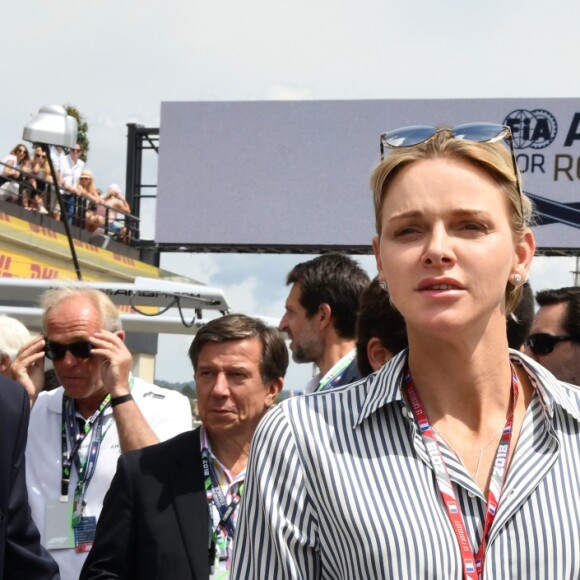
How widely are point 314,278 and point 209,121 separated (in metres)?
19.2

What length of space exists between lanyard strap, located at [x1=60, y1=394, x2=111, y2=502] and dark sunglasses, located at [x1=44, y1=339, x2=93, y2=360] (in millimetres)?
187

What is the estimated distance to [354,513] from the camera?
159cm

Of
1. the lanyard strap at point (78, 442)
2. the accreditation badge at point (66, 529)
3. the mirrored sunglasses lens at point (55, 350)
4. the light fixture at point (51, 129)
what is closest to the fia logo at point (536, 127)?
the light fixture at point (51, 129)

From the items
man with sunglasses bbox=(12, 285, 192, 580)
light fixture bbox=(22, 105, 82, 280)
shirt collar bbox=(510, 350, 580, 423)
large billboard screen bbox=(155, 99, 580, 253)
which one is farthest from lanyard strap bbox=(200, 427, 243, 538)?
→ large billboard screen bbox=(155, 99, 580, 253)

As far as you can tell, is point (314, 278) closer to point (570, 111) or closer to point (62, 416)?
point (62, 416)

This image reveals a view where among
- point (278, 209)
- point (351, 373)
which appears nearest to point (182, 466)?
point (351, 373)

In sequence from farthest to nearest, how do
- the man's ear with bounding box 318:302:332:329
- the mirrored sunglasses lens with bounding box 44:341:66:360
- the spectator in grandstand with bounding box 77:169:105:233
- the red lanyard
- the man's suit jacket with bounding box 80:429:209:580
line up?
the spectator in grandstand with bounding box 77:169:105:233 → the man's ear with bounding box 318:302:332:329 → the mirrored sunglasses lens with bounding box 44:341:66:360 → the man's suit jacket with bounding box 80:429:209:580 → the red lanyard

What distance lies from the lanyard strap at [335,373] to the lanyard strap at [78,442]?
3.04 feet

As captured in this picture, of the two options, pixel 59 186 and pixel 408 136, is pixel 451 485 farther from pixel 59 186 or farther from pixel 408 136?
Result: pixel 59 186

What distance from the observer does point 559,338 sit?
4234 mm

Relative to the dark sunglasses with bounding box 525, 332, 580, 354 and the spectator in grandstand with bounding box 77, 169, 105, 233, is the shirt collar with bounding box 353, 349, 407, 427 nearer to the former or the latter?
the dark sunglasses with bounding box 525, 332, 580, 354

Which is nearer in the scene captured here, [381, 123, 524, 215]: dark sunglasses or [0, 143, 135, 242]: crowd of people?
[381, 123, 524, 215]: dark sunglasses

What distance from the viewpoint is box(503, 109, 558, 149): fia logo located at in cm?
2233

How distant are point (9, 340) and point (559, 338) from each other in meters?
2.69
